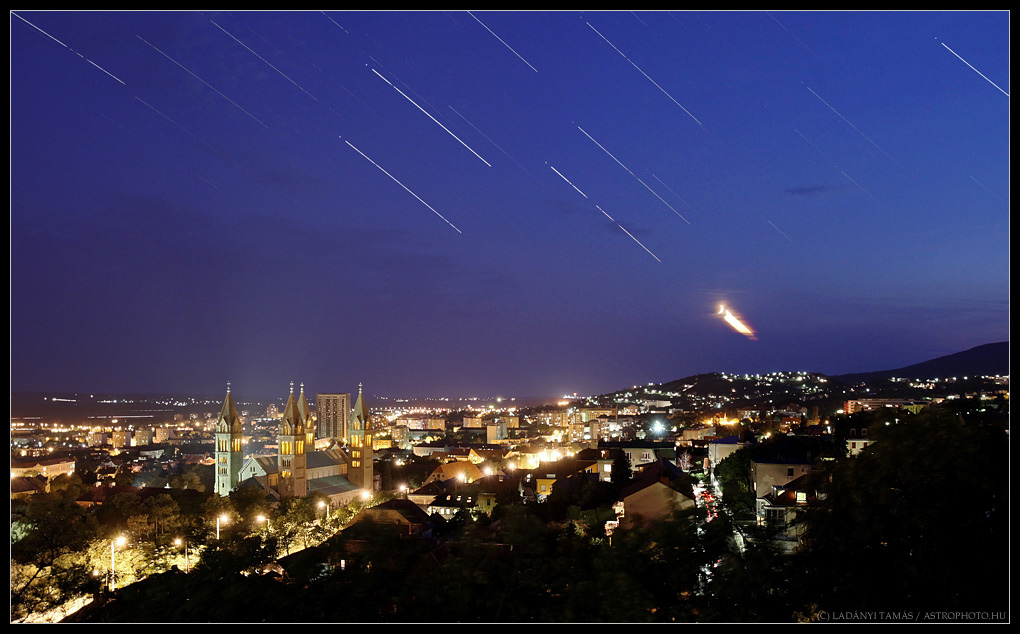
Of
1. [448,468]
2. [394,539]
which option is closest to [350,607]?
[394,539]

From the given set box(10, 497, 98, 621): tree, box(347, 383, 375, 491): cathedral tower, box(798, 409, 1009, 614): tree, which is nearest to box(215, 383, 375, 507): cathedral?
box(347, 383, 375, 491): cathedral tower

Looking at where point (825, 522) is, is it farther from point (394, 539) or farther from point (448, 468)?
point (448, 468)

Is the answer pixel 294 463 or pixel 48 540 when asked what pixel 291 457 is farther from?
pixel 48 540

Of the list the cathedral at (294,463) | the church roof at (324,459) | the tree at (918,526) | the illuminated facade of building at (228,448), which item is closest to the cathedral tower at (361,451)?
the cathedral at (294,463)

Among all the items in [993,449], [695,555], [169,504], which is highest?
[993,449]

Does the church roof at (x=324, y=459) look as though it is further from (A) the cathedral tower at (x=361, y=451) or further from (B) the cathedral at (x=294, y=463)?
(A) the cathedral tower at (x=361, y=451)

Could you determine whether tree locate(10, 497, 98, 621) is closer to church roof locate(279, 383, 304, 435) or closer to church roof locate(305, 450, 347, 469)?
church roof locate(279, 383, 304, 435)

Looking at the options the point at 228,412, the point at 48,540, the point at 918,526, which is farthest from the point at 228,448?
the point at 918,526
